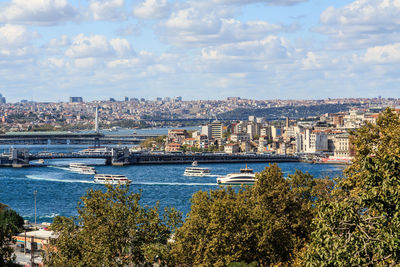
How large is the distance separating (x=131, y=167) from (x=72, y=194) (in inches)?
827

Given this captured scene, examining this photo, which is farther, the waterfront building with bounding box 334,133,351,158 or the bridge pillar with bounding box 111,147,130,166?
the waterfront building with bounding box 334,133,351,158

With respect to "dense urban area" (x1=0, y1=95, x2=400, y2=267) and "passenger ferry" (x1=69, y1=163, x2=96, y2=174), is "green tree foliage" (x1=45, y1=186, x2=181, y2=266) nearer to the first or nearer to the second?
"dense urban area" (x1=0, y1=95, x2=400, y2=267)

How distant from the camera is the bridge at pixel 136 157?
171ft

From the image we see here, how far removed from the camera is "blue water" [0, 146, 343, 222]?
27094mm

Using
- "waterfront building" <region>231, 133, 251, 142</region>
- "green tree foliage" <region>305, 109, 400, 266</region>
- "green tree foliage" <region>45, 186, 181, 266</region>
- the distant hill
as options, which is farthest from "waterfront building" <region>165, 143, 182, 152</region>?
the distant hill

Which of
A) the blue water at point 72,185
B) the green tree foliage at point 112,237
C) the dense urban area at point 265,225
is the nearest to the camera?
the dense urban area at point 265,225

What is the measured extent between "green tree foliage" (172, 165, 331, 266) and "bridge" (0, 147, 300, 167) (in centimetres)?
4132

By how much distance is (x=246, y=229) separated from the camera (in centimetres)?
1045

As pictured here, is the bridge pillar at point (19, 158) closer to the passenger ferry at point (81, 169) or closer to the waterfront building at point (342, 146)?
the passenger ferry at point (81, 169)

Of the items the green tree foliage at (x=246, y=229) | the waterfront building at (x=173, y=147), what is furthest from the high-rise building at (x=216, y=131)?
the green tree foliage at (x=246, y=229)

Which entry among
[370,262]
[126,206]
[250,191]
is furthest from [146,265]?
[370,262]

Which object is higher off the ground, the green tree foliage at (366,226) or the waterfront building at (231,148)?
the green tree foliage at (366,226)

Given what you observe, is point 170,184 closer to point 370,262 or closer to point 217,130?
point 370,262

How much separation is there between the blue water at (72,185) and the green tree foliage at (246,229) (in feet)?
26.7
